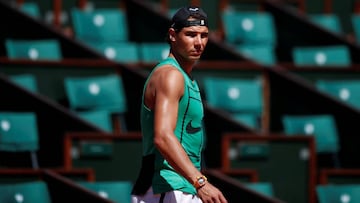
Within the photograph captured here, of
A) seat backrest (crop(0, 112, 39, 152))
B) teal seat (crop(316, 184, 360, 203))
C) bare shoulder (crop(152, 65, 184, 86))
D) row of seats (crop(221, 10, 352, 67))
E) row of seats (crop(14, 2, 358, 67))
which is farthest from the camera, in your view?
row of seats (crop(221, 10, 352, 67))

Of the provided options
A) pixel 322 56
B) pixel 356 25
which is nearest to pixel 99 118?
pixel 322 56

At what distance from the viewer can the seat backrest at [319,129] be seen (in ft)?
30.6

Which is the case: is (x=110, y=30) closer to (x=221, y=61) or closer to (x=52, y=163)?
(x=221, y=61)

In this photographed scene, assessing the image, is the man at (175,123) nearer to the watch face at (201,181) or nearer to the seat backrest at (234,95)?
the watch face at (201,181)

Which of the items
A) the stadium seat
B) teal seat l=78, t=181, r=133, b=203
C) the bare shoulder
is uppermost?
the bare shoulder

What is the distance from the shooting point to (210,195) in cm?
424

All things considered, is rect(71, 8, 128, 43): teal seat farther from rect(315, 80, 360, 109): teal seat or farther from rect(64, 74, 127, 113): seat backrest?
rect(315, 80, 360, 109): teal seat

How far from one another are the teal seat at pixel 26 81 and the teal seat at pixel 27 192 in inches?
91.6

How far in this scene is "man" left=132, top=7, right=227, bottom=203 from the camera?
4.29 m

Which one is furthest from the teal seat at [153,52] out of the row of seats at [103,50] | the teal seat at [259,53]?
the teal seat at [259,53]

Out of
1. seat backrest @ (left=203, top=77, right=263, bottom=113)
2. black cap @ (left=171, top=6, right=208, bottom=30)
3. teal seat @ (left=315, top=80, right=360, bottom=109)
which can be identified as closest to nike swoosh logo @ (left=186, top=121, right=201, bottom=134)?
black cap @ (left=171, top=6, right=208, bottom=30)

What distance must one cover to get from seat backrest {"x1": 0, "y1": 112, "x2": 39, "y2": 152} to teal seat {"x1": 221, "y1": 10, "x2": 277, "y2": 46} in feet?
11.7

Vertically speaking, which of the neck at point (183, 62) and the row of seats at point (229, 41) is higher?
the neck at point (183, 62)

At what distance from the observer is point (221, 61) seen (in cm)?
1047
